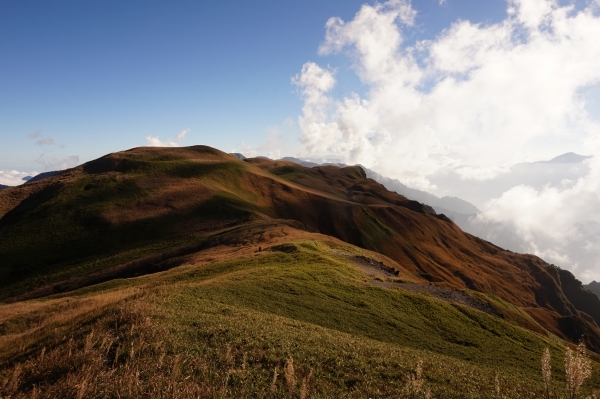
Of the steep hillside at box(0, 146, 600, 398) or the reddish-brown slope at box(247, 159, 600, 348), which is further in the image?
the reddish-brown slope at box(247, 159, 600, 348)

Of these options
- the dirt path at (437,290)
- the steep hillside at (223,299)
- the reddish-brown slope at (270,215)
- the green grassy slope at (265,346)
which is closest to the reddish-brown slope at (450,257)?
the reddish-brown slope at (270,215)

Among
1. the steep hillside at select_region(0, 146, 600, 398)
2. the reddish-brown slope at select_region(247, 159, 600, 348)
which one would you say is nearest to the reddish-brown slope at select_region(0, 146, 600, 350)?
the reddish-brown slope at select_region(247, 159, 600, 348)

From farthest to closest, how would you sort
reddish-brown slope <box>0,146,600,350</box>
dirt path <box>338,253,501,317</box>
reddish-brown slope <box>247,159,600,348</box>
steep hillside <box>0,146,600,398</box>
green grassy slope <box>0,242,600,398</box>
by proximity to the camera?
1. reddish-brown slope <box>247,159,600,348</box>
2. reddish-brown slope <box>0,146,600,350</box>
3. dirt path <box>338,253,501,317</box>
4. steep hillside <box>0,146,600,398</box>
5. green grassy slope <box>0,242,600,398</box>

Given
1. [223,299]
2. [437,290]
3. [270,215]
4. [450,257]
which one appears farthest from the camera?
[450,257]

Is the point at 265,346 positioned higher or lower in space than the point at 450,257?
higher

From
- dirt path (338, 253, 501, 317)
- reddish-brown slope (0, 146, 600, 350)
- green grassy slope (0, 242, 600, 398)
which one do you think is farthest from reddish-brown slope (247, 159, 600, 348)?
green grassy slope (0, 242, 600, 398)

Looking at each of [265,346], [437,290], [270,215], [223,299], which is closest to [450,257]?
[270,215]

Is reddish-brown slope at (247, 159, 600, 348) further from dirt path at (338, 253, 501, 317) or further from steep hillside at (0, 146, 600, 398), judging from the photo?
dirt path at (338, 253, 501, 317)

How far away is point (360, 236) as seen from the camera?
91.8 metres

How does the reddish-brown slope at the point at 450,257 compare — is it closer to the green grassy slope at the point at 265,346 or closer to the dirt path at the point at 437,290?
the dirt path at the point at 437,290

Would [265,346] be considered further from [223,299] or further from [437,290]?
[437,290]

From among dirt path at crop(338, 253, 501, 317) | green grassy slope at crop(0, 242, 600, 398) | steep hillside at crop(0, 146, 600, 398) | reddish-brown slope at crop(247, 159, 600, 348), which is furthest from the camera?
reddish-brown slope at crop(247, 159, 600, 348)

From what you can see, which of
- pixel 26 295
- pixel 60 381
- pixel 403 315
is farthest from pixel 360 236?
pixel 60 381

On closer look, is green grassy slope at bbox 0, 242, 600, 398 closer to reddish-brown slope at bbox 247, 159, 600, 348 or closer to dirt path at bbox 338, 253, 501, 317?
dirt path at bbox 338, 253, 501, 317
